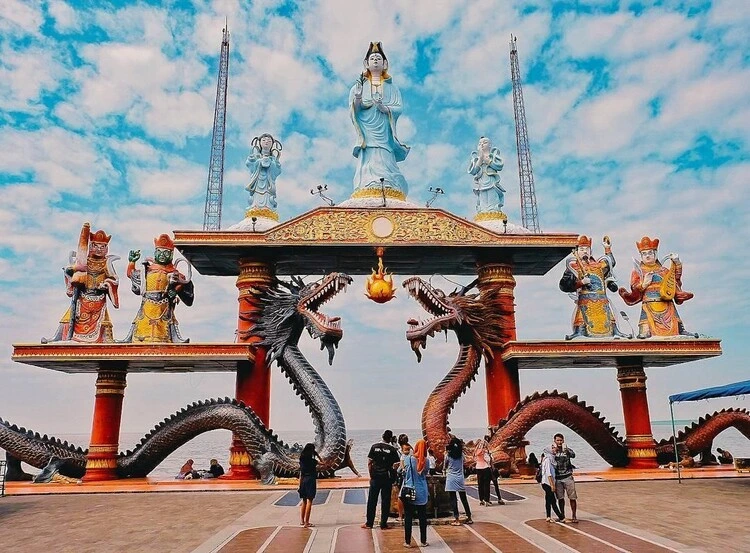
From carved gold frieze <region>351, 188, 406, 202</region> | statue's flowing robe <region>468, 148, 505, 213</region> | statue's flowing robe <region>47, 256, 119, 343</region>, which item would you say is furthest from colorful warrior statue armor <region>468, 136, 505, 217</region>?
statue's flowing robe <region>47, 256, 119, 343</region>

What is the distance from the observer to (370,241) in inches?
675

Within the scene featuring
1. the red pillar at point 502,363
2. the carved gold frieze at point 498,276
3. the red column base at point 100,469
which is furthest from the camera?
the carved gold frieze at point 498,276

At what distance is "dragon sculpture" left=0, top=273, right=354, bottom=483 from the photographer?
48.7ft

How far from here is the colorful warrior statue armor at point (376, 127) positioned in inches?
761

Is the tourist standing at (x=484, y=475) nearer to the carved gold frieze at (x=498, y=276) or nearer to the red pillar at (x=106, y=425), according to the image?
the carved gold frieze at (x=498, y=276)

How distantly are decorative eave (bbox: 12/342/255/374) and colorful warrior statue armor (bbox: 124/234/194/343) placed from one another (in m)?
0.54

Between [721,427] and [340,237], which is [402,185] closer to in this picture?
[340,237]

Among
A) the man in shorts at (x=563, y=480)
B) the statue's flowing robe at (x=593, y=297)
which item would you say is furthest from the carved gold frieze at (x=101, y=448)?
the statue's flowing robe at (x=593, y=297)

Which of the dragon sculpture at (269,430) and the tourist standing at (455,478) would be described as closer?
the tourist standing at (455,478)

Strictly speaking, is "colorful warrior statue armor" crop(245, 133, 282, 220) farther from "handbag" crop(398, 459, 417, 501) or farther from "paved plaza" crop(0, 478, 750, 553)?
"handbag" crop(398, 459, 417, 501)

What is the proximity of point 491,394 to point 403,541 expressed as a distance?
10.6m

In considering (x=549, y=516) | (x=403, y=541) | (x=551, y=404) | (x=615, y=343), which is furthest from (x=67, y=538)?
(x=615, y=343)

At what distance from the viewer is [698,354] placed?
1658 cm

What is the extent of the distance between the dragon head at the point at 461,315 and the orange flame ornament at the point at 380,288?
695 millimetres
